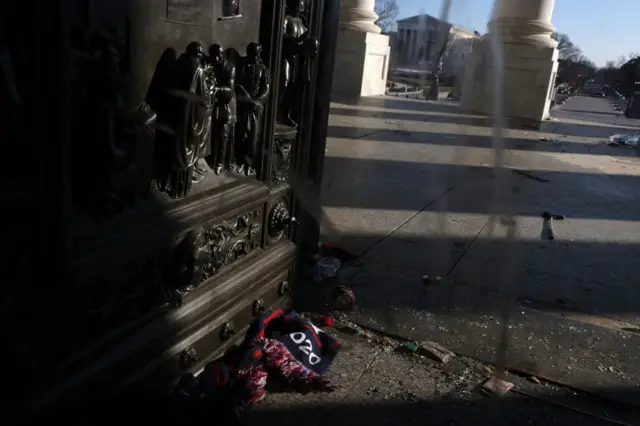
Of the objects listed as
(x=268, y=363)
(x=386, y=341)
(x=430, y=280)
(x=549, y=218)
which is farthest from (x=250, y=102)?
(x=549, y=218)

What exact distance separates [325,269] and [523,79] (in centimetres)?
1163

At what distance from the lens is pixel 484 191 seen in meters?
6.70

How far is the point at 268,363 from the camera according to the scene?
2.67m

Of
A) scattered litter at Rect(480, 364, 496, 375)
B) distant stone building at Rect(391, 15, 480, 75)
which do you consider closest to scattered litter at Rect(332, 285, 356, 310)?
scattered litter at Rect(480, 364, 496, 375)

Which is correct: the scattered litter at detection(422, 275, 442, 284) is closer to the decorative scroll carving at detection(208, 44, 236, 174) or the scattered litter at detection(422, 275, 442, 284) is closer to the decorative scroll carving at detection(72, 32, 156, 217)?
the decorative scroll carving at detection(208, 44, 236, 174)

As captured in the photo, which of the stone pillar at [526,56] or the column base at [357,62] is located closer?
the stone pillar at [526,56]

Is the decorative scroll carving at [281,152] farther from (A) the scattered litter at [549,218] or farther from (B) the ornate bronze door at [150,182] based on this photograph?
(A) the scattered litter at [549,218]

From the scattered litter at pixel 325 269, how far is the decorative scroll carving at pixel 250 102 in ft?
3.54

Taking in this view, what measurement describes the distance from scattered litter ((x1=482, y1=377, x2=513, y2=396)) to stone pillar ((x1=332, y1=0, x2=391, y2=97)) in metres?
13.8

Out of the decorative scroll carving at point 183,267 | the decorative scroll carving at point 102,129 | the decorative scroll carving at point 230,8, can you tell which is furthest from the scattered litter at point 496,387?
the decorative scroll carving at point 230,8

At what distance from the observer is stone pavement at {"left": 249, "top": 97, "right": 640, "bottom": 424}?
2.72m

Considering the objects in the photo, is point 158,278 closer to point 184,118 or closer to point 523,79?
point 184,118

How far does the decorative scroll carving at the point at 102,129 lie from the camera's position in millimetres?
1890

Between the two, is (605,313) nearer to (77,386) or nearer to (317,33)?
(317,33)
